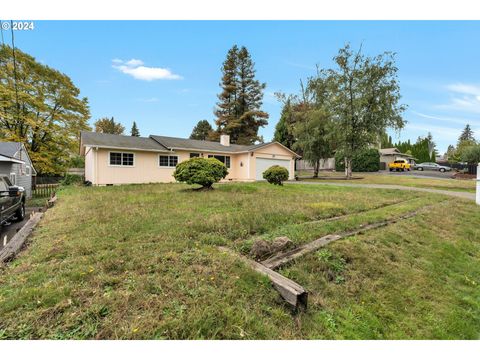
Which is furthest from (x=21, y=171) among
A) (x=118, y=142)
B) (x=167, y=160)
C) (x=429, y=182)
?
(x=429, y=182)

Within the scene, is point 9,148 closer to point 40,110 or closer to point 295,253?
point 40,110

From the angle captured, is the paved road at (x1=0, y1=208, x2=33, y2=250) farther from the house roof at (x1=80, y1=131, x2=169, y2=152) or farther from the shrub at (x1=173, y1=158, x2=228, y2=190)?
the house roof at (x1=80, y1=131, x2=169, y2=152)

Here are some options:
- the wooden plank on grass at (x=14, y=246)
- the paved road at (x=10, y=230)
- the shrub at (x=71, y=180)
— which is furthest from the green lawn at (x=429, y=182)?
the shrub at (x=71, y=180)

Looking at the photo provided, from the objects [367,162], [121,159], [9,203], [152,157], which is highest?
[367,162]

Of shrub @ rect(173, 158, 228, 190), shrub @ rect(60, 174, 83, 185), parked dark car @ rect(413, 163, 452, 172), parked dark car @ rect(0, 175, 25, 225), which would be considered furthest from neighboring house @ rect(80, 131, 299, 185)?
parked dark car @ rect(413, 163, 452, 172)

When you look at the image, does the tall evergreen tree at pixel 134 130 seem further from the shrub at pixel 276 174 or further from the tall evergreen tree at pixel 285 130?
the shrub at pixel 276 174

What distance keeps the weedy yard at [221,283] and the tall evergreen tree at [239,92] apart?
32489mm

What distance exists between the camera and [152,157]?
1670 centimetres

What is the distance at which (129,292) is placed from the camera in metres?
2.42

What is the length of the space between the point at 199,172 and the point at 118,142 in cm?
904
